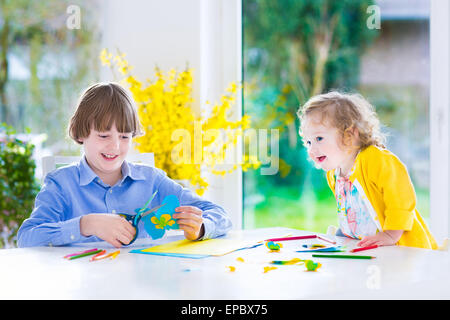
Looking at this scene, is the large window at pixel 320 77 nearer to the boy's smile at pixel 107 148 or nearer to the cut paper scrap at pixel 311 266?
the boy's smile at pixel 107 148

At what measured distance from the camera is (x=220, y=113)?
2551mm

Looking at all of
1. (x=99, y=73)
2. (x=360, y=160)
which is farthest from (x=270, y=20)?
(x=360, y=160)

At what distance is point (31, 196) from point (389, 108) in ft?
6.02

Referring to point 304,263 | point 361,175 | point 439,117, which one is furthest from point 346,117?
point 439,117

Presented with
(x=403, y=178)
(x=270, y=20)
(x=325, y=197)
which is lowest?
(x=325, y=197)

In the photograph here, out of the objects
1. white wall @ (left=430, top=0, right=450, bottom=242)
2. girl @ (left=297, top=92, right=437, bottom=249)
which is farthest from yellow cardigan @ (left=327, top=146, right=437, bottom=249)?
white wall @ (left=430, top=0, right=450, bottom=242)

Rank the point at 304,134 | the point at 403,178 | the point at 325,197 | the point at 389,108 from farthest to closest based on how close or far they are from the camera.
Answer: the point at 325,197, the point at 389,108, the point at 304,134, the point at 403,178

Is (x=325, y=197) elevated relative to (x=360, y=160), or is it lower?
lower

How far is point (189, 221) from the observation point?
3.90ft

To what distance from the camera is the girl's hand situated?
117cm

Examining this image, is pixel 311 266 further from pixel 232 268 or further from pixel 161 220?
pixel 161 220

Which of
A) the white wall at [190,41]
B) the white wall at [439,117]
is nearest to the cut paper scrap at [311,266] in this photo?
the white wall at [439,117]

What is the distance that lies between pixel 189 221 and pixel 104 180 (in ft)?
1.46

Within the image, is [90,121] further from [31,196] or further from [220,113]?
[31,196]
